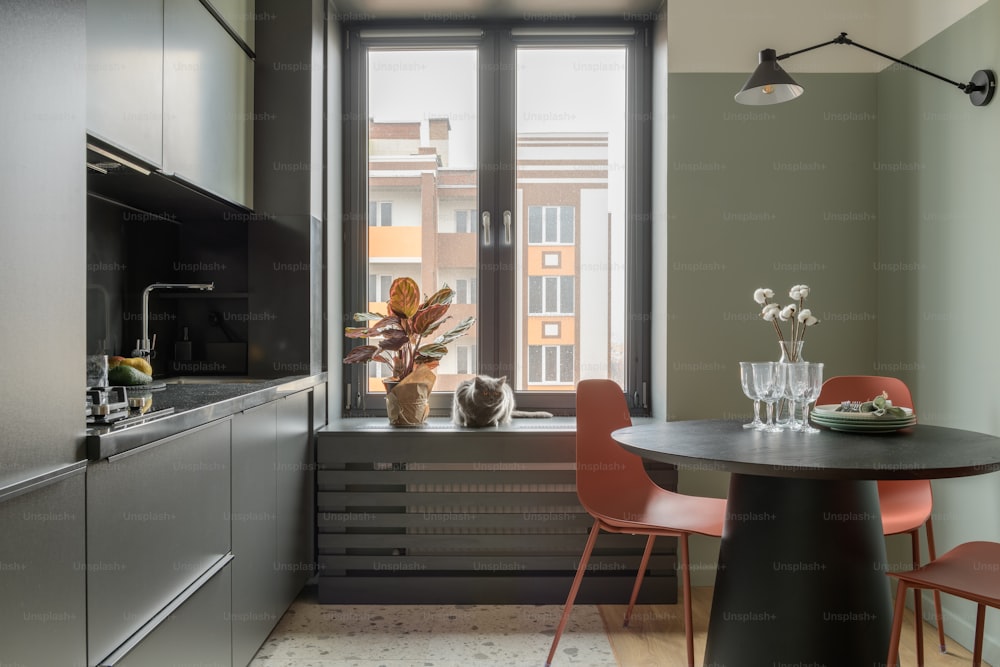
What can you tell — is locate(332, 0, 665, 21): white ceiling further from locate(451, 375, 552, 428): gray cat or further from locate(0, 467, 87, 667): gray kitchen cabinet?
locate(0, 467, 87, 667): gray kitchen cabinet

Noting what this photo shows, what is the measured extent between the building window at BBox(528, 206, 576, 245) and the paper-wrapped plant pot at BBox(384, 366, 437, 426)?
2.86 ft

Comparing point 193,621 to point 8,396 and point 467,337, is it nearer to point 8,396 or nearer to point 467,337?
point 8,396

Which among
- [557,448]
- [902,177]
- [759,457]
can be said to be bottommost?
[557,448]

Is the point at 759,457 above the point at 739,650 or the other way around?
above

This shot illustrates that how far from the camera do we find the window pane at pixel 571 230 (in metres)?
3.14

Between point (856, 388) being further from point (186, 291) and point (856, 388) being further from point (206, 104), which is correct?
point (186, 291)

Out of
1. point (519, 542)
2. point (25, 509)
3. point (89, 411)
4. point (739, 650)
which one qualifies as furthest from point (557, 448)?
point (25, 509)

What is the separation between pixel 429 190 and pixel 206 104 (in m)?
1.14

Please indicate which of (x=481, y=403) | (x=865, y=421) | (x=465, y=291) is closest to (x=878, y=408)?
(x=865, y=421)

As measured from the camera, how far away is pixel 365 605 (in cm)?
262

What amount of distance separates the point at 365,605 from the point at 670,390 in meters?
1.50

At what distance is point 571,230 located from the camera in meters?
3.15

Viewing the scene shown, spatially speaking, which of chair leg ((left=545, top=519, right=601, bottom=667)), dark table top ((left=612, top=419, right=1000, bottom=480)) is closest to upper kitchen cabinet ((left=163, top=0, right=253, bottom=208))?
dark table top ((left=612, top=419, right=1000, bottom=480))

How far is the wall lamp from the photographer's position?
2.06m
